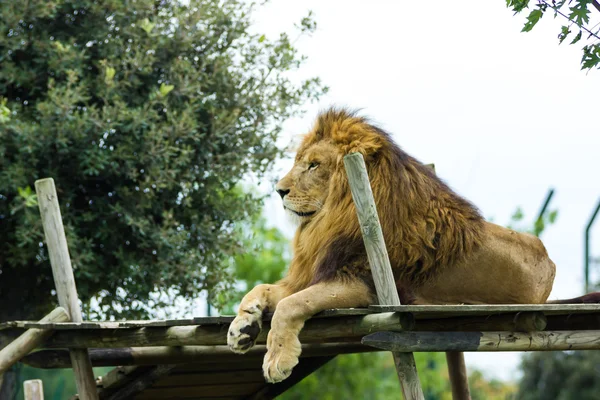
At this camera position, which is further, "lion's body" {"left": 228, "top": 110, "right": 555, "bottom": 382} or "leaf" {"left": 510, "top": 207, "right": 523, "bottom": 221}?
"leaf" {"left": 510, "top": 207, "right": 523, "bottom": 221}

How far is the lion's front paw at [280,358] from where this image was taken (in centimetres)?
394

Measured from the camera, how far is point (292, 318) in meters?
4.02

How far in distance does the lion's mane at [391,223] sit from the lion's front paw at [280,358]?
376 mm

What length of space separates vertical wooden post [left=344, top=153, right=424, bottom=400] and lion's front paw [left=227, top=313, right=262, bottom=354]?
2.04 ft

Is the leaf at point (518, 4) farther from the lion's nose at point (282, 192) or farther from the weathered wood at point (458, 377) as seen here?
the weathered wood at point (458, 377)

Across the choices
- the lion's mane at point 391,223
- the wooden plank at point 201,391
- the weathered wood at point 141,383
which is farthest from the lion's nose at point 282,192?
the wooden plank at point 201,391

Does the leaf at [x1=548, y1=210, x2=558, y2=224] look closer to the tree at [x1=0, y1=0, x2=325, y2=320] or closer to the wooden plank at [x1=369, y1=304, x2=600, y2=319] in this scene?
the tree at [x1=0, y1=0, x2=325, y2=320]

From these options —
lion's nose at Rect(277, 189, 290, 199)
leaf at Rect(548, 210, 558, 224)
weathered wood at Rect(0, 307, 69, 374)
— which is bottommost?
weathered wood at Rect(0, 307, 69, 374)

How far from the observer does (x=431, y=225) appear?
14.3 ft

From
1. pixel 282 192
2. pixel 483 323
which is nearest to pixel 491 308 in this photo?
pixel 483 323

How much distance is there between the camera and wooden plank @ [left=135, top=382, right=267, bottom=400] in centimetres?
661

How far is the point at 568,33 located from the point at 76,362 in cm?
354

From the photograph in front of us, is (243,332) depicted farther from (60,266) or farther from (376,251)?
(60,266)

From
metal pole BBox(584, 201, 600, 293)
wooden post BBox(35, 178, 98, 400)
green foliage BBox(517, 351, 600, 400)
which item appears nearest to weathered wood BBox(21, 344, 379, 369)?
wooden post BBox(35, 178, 98, 400)
